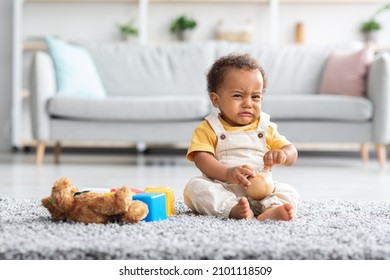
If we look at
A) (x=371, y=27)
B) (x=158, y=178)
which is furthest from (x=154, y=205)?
(x=371, y=27)

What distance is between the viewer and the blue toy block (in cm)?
143

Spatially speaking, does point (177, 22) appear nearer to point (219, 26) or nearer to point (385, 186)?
point (219, 26)

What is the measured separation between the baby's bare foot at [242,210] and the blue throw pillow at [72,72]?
96.2 inches

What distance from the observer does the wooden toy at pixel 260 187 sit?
5.00 feet

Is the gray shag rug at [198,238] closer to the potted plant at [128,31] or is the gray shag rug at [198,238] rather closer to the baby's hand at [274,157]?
the baby's hand at [274,157]

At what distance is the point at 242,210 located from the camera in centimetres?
148

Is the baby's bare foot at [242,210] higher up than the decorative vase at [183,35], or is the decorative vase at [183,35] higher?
the decorative vase at [183,35]

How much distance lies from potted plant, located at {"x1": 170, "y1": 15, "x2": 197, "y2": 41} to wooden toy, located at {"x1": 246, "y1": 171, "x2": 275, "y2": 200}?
3.84 m

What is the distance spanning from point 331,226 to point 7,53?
14.8 feet

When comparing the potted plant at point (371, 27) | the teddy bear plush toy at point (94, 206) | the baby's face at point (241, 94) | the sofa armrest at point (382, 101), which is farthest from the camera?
the potted plant at point (371, 27)

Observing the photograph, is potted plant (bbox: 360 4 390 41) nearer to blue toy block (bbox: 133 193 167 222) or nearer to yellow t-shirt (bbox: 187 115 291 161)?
yellow t-shirt (bbox: 187 115 291 161)

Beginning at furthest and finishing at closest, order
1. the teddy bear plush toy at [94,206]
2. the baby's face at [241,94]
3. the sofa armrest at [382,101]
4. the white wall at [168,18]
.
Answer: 1. the white wall at [168,18]
2. the sofa armrest at [382,101]
3. the baby's face at [241,94]
4. the teddy bear plush toy at [94,206]

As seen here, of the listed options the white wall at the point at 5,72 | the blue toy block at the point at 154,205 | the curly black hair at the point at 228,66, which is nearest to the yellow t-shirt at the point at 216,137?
the curly black hair at the point at 228,66
